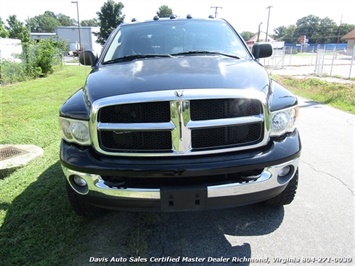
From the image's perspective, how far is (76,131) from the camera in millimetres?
2182

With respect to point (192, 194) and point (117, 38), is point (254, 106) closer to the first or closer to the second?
point (192, 194)

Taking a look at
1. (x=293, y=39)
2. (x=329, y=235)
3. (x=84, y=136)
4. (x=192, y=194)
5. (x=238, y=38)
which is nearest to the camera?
(x=192, y=194)

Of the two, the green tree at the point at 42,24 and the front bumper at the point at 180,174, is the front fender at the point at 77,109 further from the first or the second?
the green tree at the point at 42,24

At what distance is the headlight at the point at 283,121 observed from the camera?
7.18 feet

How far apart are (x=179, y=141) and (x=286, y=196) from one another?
1294mm

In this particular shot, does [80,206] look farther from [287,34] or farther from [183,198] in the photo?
[287,34]

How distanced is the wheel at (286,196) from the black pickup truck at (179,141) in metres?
0.35

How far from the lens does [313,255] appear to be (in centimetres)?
227

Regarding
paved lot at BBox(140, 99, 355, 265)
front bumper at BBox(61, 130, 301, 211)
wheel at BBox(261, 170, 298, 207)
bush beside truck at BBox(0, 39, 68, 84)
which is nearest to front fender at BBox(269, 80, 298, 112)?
front bumper at BBox(61, 130, 301, 211)

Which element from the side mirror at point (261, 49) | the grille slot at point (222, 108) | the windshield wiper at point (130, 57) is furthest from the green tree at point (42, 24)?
the grille slot at point (222, 108)

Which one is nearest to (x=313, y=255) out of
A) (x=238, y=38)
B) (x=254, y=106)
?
(x=254, y=106)

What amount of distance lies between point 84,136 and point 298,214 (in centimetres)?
213

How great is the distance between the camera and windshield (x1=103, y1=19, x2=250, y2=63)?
3248mm

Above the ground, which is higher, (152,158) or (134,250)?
(152,158)
